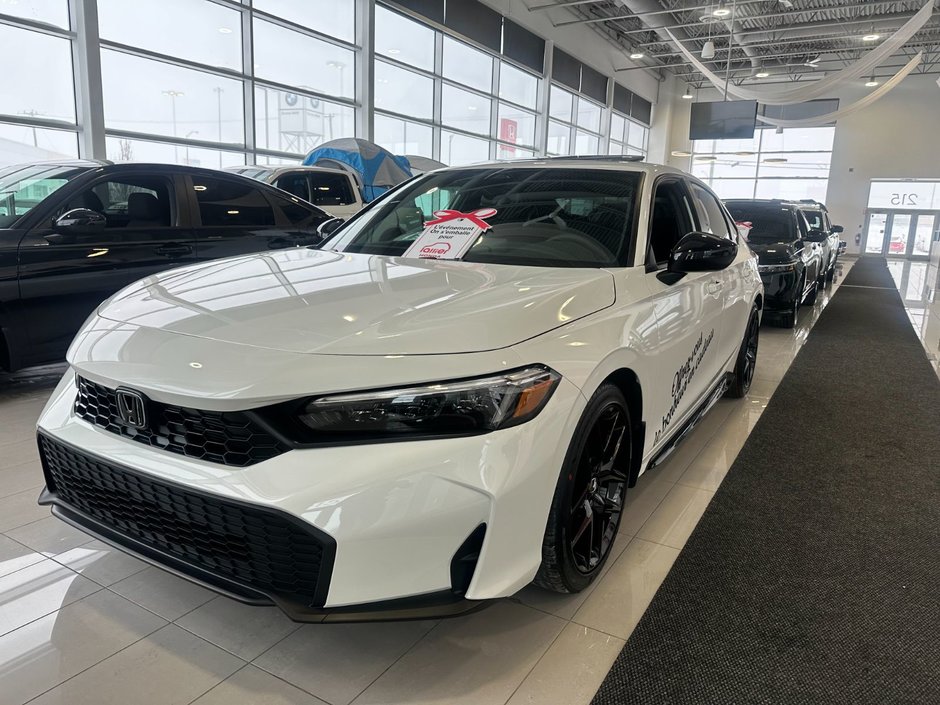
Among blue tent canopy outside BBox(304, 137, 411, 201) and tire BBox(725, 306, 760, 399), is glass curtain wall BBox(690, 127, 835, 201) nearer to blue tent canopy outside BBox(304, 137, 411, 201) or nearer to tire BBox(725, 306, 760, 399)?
blue tent canopy outside BBox(304, 137, 411, 201)

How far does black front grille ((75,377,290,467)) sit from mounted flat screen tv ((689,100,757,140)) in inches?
669


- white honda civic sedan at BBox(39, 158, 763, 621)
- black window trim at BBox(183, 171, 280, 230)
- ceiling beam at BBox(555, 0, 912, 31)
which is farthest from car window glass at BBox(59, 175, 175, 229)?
ceiling beam at BBox(555, 0, 912, 31)

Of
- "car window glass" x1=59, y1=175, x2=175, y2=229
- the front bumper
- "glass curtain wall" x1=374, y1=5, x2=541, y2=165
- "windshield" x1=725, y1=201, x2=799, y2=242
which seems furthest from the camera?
"glass curtain wall" x1=374, y1=5, x2=541, y2=165

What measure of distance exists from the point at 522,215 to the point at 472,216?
0.62 ft

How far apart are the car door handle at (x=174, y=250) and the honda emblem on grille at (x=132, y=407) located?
3.07m

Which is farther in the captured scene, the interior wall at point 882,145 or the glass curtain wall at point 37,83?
the interior wall at point 882,145

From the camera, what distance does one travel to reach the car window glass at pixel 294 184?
306 inches

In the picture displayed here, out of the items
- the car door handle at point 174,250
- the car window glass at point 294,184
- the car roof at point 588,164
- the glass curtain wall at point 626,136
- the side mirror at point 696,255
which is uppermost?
the glass curtain wall at point 626,136

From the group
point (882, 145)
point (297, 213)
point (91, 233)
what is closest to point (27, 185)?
point (91, 233)

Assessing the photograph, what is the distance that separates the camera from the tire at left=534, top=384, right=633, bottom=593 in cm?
174

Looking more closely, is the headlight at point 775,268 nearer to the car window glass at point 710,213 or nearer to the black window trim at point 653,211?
the car window glass at point 710,213

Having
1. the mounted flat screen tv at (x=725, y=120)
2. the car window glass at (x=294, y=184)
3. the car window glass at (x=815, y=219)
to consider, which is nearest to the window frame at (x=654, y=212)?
the car window glass at (x=294, y=184)

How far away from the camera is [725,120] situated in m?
16.5

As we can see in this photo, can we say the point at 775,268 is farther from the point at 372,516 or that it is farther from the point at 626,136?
the point at 626,136
